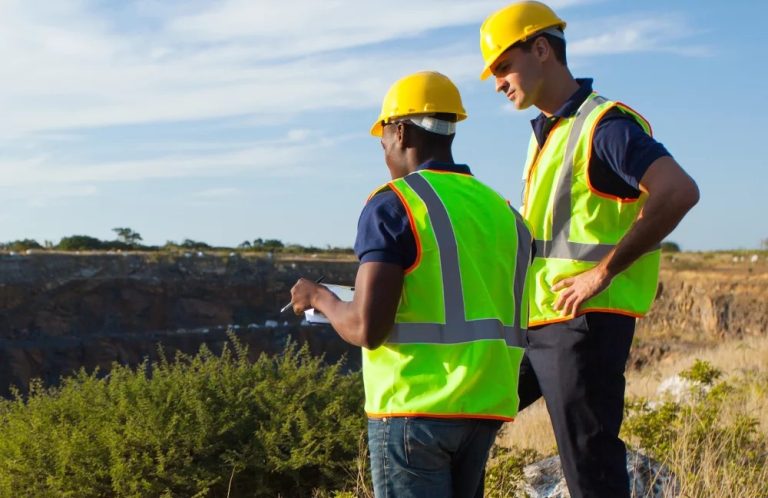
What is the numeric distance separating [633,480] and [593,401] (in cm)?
154

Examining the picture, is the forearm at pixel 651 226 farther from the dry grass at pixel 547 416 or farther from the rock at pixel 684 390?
the rock at pixel 684 390

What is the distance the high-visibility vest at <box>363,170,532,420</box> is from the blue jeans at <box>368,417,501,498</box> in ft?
0.14

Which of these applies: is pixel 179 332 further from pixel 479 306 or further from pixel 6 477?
pixel 479 306

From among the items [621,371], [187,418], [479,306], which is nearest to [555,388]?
[621,371]

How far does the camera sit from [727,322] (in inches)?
1315

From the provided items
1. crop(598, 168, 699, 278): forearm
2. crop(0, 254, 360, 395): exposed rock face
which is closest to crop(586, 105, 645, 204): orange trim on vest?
crop(598, 168, 699, 278): forearm

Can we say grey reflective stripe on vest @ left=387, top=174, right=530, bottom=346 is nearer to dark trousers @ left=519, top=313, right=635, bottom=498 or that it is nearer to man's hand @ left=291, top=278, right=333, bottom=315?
man's hand @ left=291, top=278, right=333, bottom=315

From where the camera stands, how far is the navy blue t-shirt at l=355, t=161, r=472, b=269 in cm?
265

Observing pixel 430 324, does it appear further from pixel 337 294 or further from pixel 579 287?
pixel 579 287

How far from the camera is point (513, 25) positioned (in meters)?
3.57

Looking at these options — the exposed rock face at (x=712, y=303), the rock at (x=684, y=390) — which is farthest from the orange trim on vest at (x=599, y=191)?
the exposed rock face at (x=712, y=303)

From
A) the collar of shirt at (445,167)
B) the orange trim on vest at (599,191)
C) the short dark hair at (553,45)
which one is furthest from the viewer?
the short dark hair at (553,45)

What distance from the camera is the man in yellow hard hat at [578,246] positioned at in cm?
349

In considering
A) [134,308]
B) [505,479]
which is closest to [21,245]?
[134,308]
